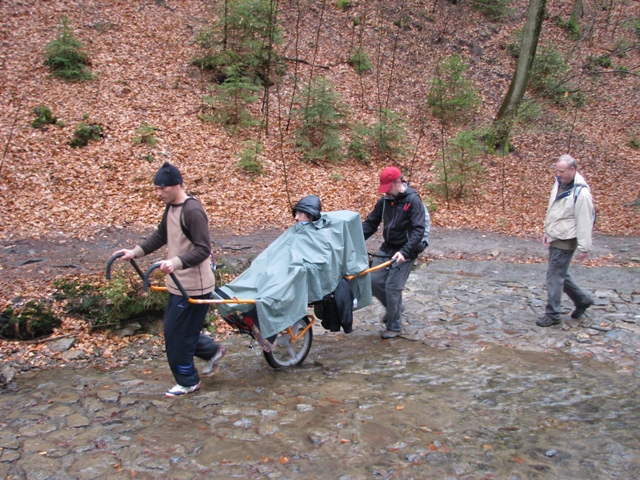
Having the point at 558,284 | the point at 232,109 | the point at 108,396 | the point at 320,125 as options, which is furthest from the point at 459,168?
the point at 108,396

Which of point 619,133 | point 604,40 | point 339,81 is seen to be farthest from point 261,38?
point 604,40

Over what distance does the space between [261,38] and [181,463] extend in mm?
15110

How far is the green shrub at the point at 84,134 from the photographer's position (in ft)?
41.8

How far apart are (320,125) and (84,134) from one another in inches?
255

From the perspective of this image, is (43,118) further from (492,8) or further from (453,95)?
(492,8)

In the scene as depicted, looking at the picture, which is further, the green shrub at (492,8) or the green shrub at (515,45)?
the green shrub at (492,8)

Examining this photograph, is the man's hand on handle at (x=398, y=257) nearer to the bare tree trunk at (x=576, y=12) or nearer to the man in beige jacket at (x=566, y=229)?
the man in beige jacket at (x=566, y=229)

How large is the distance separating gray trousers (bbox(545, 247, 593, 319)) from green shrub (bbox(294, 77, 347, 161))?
8.92 m

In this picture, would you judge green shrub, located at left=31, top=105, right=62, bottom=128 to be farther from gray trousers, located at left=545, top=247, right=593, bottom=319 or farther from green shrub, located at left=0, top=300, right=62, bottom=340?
gray trousers, located at left=545, top=247, right=593, bottom=319

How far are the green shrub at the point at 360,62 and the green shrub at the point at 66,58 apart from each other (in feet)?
31.7

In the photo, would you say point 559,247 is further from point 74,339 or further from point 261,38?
point 261,38

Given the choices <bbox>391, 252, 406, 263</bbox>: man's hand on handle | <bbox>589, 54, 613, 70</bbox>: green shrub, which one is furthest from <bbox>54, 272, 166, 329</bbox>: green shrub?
<bbox>589, 54, 613, 70</bbox>: green shrub

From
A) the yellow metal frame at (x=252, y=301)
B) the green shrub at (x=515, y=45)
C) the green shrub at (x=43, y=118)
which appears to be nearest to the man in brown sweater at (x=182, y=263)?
the yellow metal frame at (x=252, y=301)

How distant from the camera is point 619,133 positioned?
2042cm
